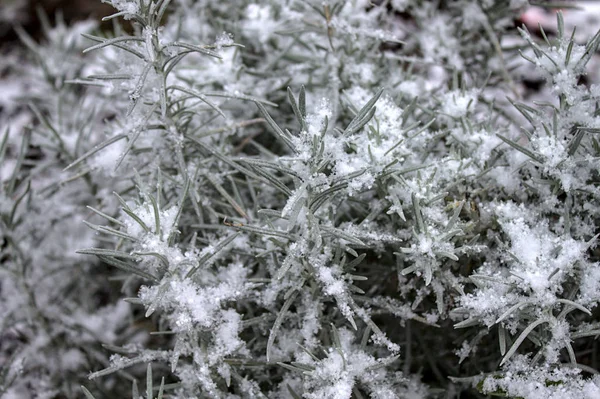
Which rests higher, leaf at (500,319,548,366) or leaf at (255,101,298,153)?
leaf at (255,101,298,153)

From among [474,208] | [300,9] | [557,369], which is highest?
[300,9]

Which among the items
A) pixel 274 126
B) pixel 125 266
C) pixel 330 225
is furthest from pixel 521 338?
pixel 125 266

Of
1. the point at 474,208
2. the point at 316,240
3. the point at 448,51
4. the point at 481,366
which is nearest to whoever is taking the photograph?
the point at 316,240

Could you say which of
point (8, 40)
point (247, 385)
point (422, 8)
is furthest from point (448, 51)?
point (8, 40)

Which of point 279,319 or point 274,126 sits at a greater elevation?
point 274,126

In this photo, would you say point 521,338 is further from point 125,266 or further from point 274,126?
point 125,266

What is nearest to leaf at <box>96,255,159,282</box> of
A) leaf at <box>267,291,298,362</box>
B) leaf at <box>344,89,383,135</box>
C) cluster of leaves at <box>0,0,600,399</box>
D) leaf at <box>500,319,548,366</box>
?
cluster of leaves at <box>0,0,600,399</box>

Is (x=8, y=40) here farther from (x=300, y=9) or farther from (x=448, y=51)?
(x=448, y=51)

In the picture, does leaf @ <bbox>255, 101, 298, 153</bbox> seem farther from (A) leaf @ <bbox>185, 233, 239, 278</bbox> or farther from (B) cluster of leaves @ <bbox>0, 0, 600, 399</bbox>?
(A) leaf @ <bbox>185, 233, 239, 278</bbox>

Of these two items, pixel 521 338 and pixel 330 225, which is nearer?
pixel 521 338
